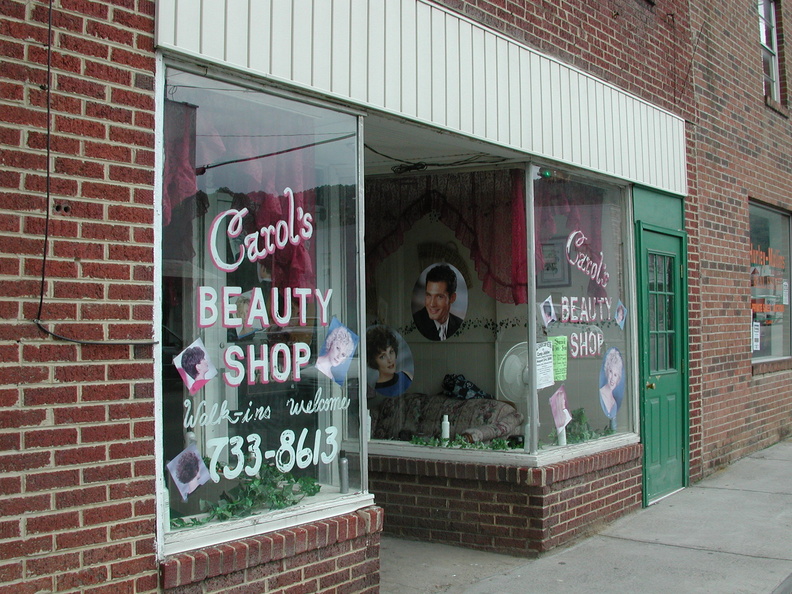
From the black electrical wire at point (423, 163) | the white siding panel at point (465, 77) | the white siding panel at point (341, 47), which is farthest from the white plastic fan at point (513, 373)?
the white siding panel at point (341, 47)

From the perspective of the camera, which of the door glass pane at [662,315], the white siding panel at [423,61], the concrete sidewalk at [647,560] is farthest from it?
the door glass pane at [662,315]

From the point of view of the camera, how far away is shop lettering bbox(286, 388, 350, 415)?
15.3 feet

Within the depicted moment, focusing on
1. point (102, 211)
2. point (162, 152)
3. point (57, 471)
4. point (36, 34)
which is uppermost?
point (36, 34)

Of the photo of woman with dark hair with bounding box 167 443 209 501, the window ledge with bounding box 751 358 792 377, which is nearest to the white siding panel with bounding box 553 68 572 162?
the photo of woman with dark hair with bounding box 167 443 209 501

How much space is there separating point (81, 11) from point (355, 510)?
2.94 meters

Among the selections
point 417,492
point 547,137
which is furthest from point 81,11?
point 417,492

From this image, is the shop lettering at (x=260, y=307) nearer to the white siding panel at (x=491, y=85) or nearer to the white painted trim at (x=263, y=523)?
the white painted trim at (x=263, y=523)

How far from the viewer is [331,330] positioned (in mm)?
4945

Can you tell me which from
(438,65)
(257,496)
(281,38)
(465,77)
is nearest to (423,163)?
(465,77)

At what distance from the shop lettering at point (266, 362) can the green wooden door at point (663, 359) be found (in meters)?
4.27

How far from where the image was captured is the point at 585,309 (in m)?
7.45

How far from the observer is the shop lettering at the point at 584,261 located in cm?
731

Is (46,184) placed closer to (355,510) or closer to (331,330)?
(331,330)

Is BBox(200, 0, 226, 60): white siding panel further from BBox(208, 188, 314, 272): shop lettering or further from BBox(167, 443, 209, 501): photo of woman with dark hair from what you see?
BBox(167, 443, 209, 501): photo of woman with dark hair
